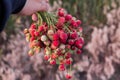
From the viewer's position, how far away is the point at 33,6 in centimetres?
133

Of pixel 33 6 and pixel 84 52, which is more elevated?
pixel 33 6

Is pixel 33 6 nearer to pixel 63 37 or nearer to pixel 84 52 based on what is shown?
pixel 63 37

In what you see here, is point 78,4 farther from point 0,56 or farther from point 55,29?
point 55,29

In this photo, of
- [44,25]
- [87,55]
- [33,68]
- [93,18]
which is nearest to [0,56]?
[33,68]

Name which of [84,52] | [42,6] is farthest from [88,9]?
[42,6]

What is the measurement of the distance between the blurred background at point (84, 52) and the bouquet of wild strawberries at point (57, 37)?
1725 millimetres

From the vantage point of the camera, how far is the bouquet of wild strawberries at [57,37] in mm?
1306

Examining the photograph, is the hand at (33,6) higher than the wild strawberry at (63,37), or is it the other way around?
the hand at (33,6)

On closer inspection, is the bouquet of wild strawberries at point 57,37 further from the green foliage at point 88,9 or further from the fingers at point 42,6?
the green foliage at point 88,9

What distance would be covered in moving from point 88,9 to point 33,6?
97.3 inches

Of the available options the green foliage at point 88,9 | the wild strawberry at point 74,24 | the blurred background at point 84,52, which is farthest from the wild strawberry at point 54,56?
the green foliage at point 88,9

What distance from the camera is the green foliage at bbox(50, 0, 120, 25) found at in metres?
3.71

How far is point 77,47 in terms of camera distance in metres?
1.34

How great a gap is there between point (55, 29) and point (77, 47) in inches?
3.7
